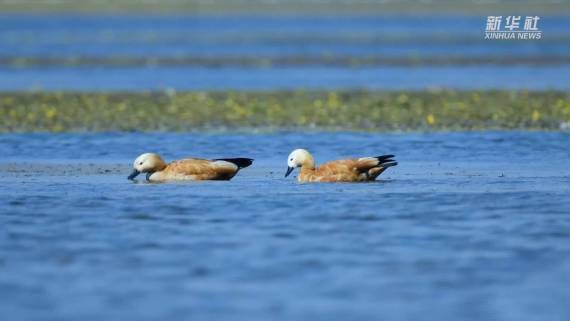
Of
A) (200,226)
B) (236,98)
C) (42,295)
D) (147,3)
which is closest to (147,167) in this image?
(200,226)

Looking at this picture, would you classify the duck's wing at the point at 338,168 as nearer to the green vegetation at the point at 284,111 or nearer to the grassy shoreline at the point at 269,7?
the green vegetation at the point at 284,111

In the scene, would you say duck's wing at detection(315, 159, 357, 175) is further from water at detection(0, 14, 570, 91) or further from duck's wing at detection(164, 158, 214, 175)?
water at detection(0, 14, 570, 91)

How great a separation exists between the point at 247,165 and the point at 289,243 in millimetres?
4723

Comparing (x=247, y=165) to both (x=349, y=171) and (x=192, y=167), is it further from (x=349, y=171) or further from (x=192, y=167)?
(x=349, y=171)

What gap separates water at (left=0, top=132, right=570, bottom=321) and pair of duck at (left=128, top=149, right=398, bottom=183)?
22cm

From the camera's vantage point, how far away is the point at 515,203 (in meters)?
15.2

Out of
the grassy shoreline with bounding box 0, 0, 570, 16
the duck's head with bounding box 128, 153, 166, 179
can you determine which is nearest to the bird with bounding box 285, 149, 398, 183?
the duck's head with bounding box 128, 153, 166, 179

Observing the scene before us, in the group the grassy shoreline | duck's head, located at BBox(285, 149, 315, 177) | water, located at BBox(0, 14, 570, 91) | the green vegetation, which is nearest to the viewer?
duck's head, located at BBox(285, 149, 315, 177)

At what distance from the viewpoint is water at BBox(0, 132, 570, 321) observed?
1034cm

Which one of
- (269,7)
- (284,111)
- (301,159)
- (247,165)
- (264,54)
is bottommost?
(247,165)

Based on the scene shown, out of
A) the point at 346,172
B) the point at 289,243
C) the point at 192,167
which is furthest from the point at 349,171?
the point at 289,243

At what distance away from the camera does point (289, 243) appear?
12742 mm

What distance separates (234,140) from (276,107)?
21.1ft

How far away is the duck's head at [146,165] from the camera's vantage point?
17.7 meters
